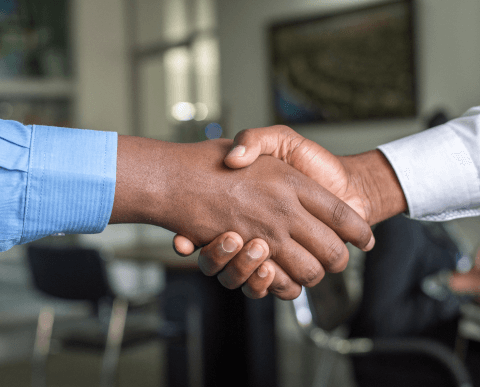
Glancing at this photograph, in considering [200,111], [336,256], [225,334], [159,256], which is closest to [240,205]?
[336,256]

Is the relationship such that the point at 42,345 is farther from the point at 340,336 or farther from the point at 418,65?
the point at 418,65

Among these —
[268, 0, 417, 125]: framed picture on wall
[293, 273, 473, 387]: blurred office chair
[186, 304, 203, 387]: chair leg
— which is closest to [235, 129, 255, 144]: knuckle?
[293, 273, 473, 387]: blurred office chair

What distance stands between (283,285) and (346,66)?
2.92 metres

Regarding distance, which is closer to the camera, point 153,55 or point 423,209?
point 423,209

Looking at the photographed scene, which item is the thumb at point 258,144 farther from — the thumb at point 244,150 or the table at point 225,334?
the table at point 225,334

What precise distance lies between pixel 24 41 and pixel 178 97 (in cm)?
170

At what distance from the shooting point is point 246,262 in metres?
1.05

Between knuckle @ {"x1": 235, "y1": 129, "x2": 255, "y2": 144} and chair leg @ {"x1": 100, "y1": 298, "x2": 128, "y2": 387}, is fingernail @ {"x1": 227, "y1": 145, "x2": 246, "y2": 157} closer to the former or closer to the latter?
knuckle @ {"x1": 235, "y1": 129, "x2": 255, "y2": 144}

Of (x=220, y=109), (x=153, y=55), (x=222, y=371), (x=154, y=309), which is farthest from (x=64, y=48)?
(x=222, y=371)

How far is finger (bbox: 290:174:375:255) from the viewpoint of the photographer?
109 centimetres

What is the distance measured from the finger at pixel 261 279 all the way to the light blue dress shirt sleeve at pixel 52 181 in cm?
34

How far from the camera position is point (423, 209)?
1119mm

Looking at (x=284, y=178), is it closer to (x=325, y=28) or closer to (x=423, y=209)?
(x=423, y=209)

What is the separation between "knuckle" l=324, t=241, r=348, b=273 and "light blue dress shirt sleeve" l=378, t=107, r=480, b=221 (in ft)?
0.56
